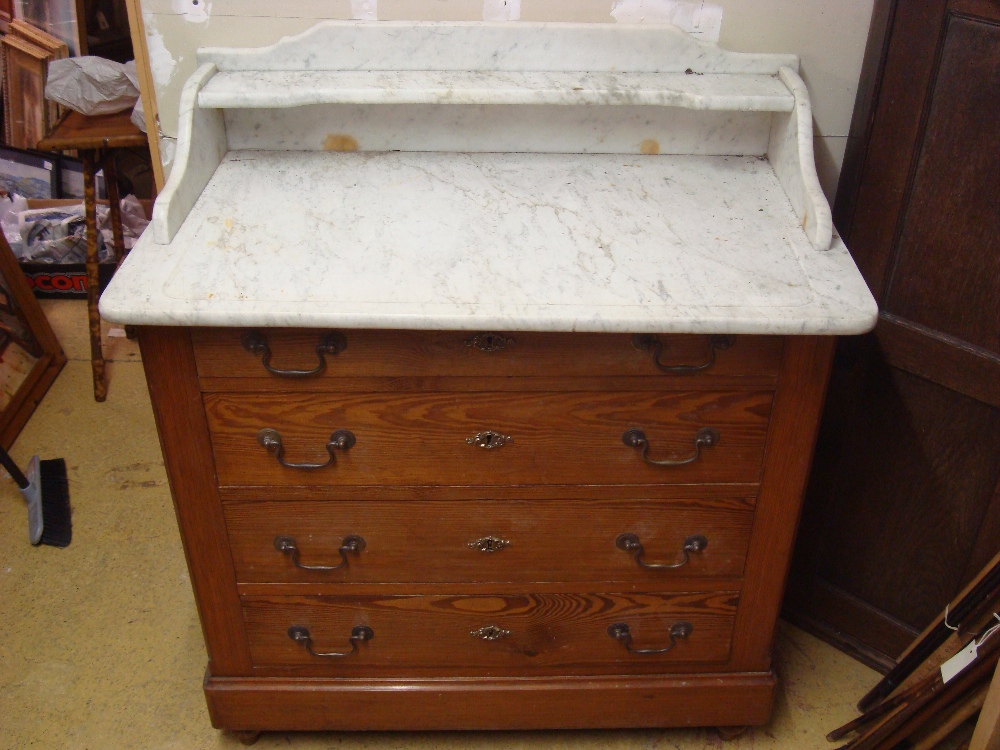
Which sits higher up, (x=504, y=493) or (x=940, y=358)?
(x=940, y=358)

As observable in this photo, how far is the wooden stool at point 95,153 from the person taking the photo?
93.0 inches

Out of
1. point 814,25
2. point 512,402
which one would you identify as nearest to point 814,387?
point 512,402

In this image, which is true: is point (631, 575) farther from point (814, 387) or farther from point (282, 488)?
point (282, 488)

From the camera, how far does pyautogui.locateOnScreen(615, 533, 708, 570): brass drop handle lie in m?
1.58

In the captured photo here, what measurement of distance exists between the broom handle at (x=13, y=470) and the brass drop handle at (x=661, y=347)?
1718mm

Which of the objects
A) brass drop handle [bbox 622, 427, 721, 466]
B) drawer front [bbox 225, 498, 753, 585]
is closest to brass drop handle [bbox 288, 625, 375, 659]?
drawer front [bbox 225, 498, 753, 585]

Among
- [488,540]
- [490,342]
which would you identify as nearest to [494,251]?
[490,342]

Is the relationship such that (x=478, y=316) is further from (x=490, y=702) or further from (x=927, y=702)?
(x=927, y=702)

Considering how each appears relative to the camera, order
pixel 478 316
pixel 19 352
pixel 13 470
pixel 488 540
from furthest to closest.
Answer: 1. pixel 19 352
2. pixel 13 470
3. pixel 488 540
4. pixel 478 316

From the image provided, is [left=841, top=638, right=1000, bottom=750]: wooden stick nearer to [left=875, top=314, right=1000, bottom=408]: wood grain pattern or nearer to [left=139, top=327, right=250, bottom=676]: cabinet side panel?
[left=875, top=314, right=1000, bottom=408]: wood grain pattern

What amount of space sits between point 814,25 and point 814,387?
69cm

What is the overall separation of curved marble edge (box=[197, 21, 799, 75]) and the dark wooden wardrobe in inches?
9.7

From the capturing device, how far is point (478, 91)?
5.12 feet

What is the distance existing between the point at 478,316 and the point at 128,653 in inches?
50.6
